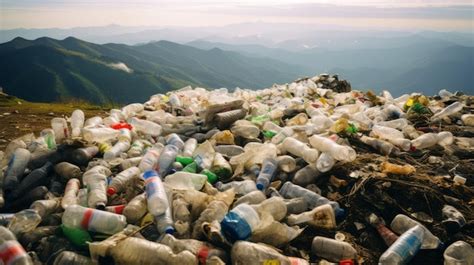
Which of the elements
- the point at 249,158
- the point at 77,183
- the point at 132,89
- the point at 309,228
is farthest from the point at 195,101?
the point at 132,89

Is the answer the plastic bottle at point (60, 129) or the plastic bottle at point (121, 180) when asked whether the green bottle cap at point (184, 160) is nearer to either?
the plastic bottle at point (121, 180)

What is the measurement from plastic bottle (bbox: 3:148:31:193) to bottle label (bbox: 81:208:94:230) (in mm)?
1445

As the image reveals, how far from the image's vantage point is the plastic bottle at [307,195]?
382cm

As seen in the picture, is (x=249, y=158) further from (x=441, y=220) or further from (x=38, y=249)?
(x=38, y=249)

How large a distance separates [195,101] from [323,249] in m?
5.58

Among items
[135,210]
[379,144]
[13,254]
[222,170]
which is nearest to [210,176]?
[222,170]

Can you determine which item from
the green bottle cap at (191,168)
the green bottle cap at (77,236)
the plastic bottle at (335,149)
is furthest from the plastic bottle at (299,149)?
the green bottle cap at (77,236)

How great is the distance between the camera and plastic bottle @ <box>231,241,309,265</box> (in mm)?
2939

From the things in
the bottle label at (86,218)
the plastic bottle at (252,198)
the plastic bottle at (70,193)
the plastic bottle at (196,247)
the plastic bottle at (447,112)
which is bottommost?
the plastic bottle at (196,247)

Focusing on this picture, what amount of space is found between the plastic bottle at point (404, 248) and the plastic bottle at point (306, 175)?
123cm

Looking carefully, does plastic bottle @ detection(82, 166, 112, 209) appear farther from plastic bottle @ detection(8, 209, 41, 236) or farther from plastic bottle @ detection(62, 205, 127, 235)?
plastic bottle @ detection(8, 209, 41, 236)

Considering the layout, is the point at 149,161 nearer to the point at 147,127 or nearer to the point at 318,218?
the point at 147,127

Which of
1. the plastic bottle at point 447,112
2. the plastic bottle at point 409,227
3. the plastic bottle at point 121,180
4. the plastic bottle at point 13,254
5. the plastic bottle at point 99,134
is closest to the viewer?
the plastic bottle at point 13,254

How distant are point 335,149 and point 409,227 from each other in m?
1.29
